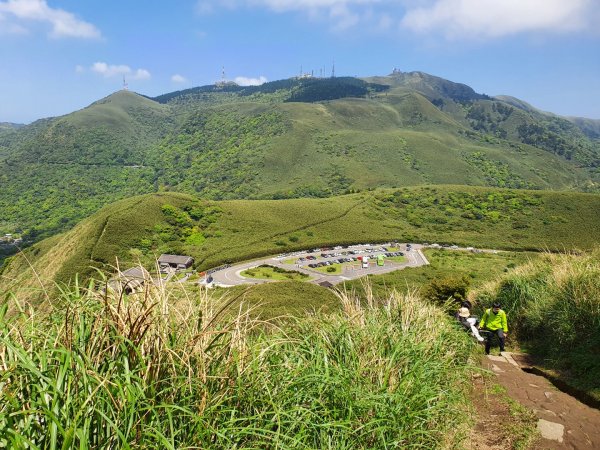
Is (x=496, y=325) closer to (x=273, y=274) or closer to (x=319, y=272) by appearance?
(x=273, y=274)

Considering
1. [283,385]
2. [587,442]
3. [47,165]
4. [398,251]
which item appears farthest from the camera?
[47,165]

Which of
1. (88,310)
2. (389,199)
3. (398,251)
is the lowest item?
(398,251)

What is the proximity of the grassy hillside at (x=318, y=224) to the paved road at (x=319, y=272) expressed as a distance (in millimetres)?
3377

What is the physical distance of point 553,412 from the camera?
4605mm

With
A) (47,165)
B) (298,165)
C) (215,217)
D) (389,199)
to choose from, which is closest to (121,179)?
(47,165)

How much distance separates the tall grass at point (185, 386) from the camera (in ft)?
6.74

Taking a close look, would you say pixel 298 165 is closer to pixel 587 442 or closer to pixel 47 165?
pixel 47 165

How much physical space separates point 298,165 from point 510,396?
159371 mm

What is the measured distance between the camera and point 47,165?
17325 centimetres

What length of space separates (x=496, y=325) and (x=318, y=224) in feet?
262

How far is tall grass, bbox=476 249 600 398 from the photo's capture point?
19.5 ft

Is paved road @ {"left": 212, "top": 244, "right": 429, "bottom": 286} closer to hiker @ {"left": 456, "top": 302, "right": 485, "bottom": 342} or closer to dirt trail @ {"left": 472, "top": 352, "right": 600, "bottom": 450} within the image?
hiker @ {"left": 456, "top": 302, "right": 485, "bottom": 342}

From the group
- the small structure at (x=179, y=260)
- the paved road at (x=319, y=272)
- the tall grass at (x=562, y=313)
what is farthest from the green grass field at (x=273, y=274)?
the tall grass at (x=562, y=313)

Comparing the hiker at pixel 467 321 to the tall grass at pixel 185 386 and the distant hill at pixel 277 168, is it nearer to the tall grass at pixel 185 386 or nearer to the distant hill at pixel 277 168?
the tall grass at pixel 185 386
